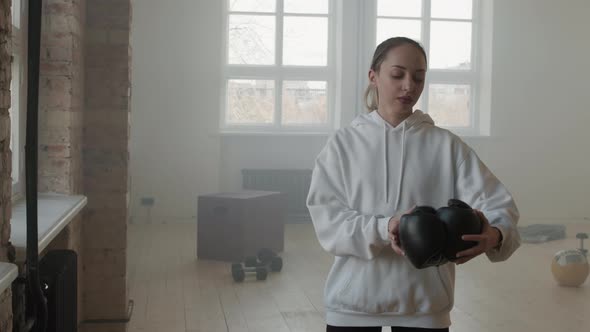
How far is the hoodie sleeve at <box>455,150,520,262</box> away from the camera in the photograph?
188cm

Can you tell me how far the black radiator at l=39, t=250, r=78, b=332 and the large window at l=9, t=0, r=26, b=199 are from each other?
0.70 metres

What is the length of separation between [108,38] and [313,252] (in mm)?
3337

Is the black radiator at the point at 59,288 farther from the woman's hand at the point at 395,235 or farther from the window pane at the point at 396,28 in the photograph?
the window pane at the point at 396,28

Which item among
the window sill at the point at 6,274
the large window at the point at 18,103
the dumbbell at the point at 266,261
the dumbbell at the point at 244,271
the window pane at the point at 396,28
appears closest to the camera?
the window sill at the point at 6,274

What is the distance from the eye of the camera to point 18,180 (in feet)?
10.3

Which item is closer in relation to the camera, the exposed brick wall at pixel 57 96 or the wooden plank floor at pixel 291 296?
the exposed brick wall at pixel 57 96

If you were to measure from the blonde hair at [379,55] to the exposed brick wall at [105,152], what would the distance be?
6.37 feet

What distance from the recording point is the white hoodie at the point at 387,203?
195 centimetres

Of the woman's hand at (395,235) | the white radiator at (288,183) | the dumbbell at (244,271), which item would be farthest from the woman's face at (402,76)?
the white radiator at (288,183)

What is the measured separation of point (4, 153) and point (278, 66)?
23.5 feet

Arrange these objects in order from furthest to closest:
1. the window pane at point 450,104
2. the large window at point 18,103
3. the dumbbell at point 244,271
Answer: the window pane at point 450,104
the dumbbell at point 244,271
the large window at point 18,103

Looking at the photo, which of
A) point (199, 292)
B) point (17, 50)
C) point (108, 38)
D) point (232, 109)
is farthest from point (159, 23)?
point (17, 50)

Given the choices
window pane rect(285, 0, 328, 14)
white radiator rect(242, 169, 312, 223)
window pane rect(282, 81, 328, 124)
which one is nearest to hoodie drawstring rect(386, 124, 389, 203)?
white radiator rect(242, 169, 312, 223)

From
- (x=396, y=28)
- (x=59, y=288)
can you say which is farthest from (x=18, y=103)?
(x=396, y=28)
